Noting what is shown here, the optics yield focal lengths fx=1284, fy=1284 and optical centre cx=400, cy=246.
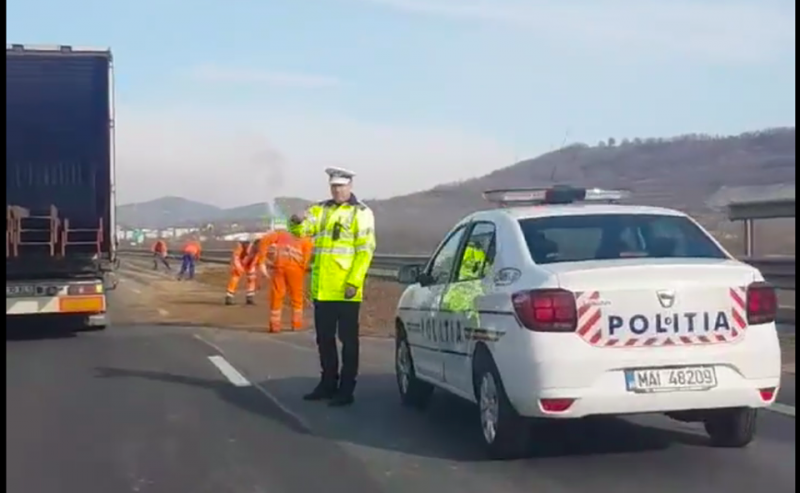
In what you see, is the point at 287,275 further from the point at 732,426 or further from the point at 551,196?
the point at 732,426

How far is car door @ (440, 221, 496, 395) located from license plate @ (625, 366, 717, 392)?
3.50ft

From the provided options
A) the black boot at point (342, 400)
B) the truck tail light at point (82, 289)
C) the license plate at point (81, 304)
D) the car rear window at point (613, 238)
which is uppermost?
the car rear window at point (613, 238)

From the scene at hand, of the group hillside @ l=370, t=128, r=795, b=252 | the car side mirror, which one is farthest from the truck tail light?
hillside @ l=370, t=128, r=795, b=252

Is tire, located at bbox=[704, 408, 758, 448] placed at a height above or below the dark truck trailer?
below

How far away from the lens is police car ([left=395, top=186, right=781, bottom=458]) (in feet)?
23.1

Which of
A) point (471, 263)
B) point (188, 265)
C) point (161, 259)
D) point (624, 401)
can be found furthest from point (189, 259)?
point (624, 401)

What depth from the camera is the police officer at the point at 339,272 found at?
33.0 ft

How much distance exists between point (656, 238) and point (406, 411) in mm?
2689

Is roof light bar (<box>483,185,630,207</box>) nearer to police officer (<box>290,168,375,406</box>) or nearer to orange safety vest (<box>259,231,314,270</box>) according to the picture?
police officer (<box>290,168,375,406</box>)

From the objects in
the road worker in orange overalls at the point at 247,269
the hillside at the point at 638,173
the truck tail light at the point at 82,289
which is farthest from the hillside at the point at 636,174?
the truck tail light at the point at 82,289

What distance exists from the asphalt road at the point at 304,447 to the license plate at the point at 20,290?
15.4 feet

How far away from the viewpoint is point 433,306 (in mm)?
8992

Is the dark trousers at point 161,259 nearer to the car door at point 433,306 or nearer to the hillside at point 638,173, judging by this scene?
the hillside at point 638,173

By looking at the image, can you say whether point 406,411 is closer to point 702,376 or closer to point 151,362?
point 702,376
